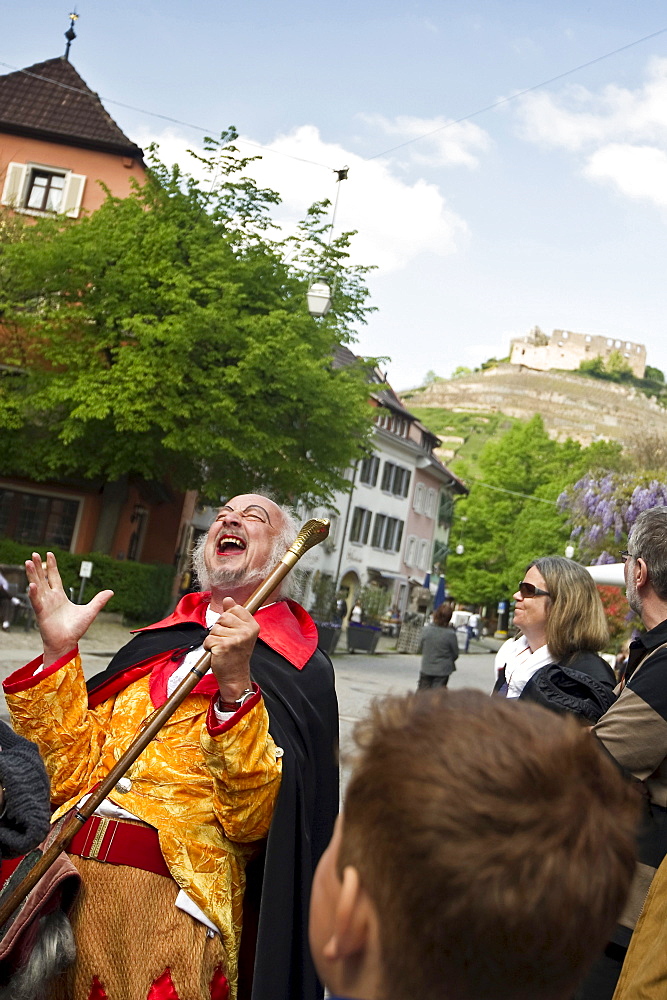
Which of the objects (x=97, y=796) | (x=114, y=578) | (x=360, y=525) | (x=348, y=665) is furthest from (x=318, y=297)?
(x=360, y=525)

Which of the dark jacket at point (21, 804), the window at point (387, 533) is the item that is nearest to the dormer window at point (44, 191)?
the window at point (387, 533)

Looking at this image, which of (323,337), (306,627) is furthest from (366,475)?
(306,627)

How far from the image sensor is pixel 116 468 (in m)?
25.3

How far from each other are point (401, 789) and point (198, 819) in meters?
2.06

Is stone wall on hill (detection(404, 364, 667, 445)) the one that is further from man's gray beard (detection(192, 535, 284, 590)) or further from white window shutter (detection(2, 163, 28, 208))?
man's gray beard (detection(192, 535, 284, 590))

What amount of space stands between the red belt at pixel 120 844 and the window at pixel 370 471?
45.0 meters

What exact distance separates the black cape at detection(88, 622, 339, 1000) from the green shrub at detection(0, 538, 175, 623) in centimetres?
2135

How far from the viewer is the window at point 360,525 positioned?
48.2 meters

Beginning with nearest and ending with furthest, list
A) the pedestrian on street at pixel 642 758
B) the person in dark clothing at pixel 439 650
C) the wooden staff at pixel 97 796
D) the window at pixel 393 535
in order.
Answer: the wooden staff at pixel 97 796
the pedestrian on street at pixel 642 758
the person in dark clothing at pixel 439 650
the window at pixel 393 535

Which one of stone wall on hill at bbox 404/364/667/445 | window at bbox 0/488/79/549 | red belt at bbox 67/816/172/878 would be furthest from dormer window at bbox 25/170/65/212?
stone wall on hill at bbox 404/364/667/445

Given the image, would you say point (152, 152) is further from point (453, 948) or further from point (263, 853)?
point (453, 948)

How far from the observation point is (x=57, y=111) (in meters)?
30.8

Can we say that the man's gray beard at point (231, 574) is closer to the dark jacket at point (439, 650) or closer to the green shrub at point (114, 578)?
the dark jacket at point (439, 650)

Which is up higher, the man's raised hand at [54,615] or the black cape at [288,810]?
the man's raised hand at [54,615]
